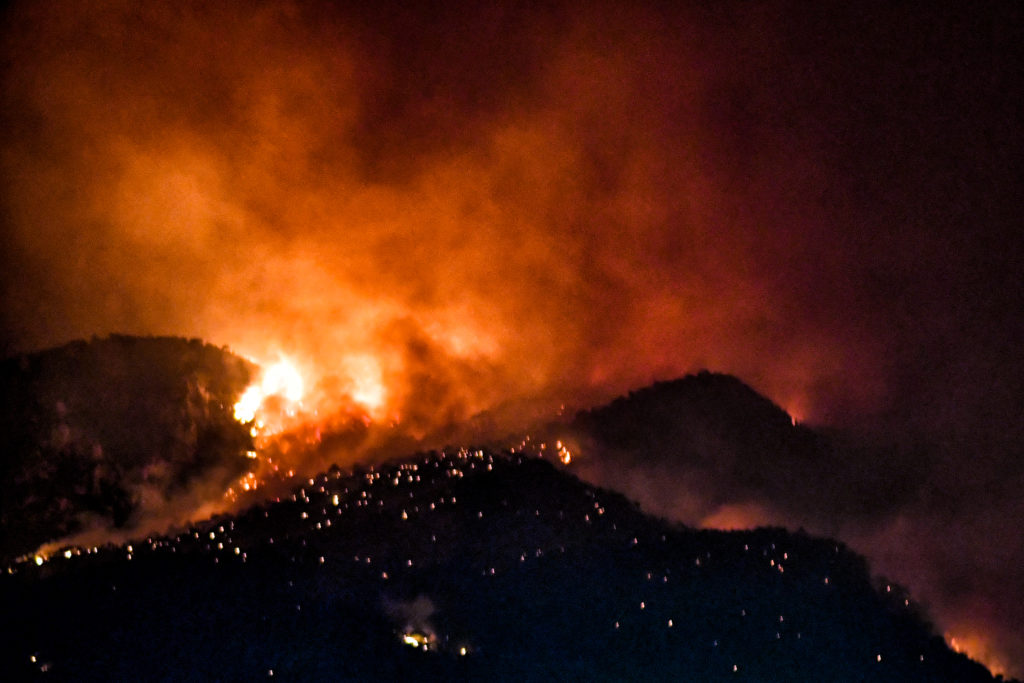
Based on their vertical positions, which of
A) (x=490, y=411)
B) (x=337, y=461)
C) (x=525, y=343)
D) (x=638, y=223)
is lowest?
(x=337, y=461)

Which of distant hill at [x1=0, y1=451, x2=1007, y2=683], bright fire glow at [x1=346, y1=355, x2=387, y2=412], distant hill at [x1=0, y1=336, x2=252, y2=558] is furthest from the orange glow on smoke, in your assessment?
distant hill at [x1=0, y1=336, x2=252, y2=558]

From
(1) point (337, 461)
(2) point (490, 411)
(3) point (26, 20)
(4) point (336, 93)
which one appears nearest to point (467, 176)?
(4) point (336, 93)

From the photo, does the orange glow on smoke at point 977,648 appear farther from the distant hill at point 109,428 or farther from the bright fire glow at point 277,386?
the distant hill at point 109,428

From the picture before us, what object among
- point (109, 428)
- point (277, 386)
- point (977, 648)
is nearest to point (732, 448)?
point (977, 648)

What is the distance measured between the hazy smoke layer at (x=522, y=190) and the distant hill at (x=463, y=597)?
35cm

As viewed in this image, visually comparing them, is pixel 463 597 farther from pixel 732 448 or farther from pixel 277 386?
pixel 732 448

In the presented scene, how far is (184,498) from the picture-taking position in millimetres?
2600

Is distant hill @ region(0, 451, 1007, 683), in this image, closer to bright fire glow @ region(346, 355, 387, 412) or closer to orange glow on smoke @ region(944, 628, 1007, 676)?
orange glow on smoke @ region(944, 628, 1007, 676)

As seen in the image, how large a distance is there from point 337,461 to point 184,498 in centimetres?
47

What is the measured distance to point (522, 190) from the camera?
2.72m

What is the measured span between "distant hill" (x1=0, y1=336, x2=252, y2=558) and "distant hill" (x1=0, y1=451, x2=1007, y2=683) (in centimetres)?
15

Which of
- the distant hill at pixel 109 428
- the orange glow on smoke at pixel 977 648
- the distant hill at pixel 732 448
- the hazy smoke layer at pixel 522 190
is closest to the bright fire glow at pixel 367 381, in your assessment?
the hazy smoke layer at pixel 522 190

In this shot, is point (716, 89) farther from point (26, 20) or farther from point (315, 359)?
point (26, 20)

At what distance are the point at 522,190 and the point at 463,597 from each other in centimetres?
126
